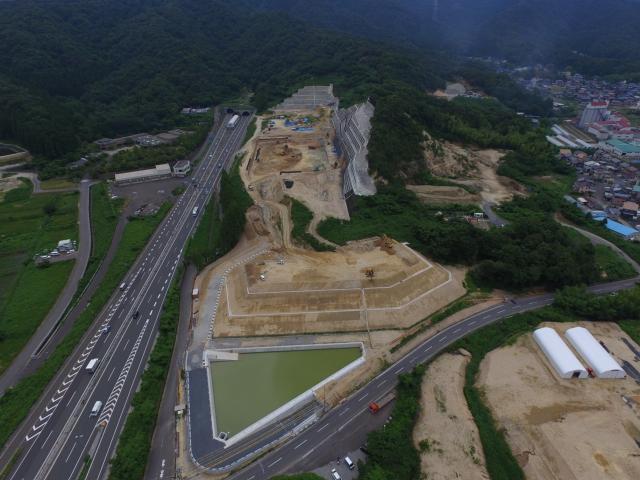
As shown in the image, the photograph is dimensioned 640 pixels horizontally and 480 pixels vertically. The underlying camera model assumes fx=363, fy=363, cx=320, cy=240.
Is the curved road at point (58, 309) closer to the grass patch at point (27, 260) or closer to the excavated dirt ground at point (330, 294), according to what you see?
the grass patch at point (27, 260)

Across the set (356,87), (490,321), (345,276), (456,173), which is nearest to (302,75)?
(356,87)

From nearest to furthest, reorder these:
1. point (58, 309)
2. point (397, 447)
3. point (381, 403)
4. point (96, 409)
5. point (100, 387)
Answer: point (397, 447), point (96, 409), point (381, 403), point (100, 387), point (58, 309)

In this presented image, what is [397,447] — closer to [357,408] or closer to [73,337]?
[357,408]

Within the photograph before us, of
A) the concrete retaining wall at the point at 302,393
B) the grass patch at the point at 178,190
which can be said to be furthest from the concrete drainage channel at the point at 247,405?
the grass patch at the point at 178,190

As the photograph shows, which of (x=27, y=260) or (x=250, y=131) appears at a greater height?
(x=250, y=131)

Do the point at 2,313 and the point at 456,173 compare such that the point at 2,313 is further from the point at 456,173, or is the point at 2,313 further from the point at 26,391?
the point at 456,173

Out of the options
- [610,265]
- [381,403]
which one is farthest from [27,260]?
[610,265]
